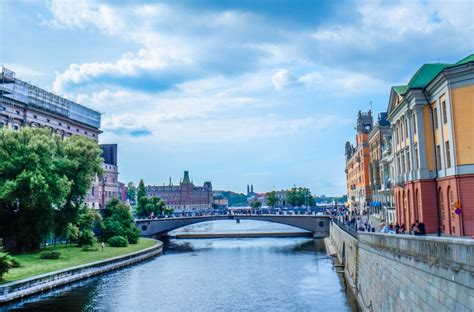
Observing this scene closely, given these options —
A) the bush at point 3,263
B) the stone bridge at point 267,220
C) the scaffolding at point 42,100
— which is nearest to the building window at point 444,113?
the bush at point 3,263

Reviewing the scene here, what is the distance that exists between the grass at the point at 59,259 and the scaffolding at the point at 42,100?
86.7ft

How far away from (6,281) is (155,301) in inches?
509

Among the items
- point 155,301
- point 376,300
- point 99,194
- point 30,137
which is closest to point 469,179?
point 376,300

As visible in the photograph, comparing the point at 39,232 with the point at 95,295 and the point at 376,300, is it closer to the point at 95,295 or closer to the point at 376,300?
the point at 95,295

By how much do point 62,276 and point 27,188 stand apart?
11065mm

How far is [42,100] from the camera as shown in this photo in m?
79.9

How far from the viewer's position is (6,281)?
37375 mm

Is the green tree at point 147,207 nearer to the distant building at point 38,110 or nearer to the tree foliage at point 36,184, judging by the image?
the distant building at point 38,110

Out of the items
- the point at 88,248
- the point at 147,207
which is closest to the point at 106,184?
the point at 147,207

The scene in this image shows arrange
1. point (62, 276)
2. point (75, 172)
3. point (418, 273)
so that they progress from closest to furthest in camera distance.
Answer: point (418, 273)
point (62, 276)
point (75, 172)

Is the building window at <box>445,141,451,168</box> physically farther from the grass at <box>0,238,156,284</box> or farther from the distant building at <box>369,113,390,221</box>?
the grass at <box>0,238,156,284</box>

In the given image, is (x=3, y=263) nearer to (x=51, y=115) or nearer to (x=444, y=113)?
(x=444, y=113)

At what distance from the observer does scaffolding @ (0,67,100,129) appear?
6869 centimetres

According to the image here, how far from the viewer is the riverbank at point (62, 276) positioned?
35656mm
